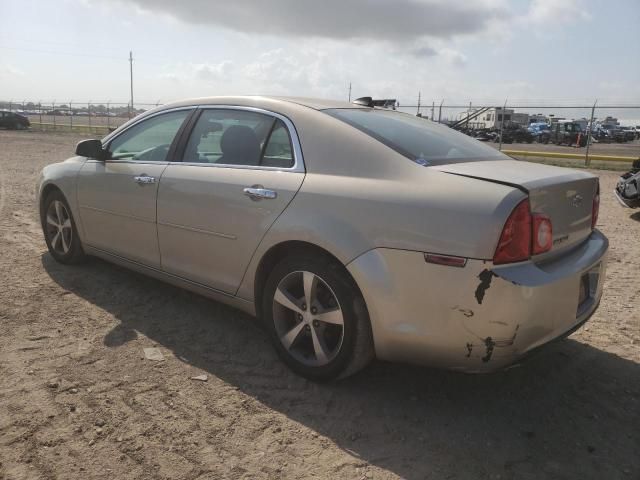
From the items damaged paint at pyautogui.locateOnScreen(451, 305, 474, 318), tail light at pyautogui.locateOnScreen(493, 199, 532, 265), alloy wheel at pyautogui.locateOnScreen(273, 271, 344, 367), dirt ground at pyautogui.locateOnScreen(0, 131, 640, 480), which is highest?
tail light at pyautogui.locateOnScreen(493, 199, 532, 265)

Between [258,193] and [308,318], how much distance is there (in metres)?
0.77

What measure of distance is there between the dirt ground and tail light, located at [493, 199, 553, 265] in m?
0.91

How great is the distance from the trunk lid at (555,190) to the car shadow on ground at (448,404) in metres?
0.62

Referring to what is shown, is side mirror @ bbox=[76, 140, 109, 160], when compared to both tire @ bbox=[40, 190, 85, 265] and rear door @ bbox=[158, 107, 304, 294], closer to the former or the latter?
tire @ bbox=[40, 190, 85, 265]

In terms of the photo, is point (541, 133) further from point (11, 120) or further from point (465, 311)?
point (465, 311)

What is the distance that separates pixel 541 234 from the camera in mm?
2414

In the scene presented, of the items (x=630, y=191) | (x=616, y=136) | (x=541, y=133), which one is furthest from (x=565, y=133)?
(x=630, y=191)

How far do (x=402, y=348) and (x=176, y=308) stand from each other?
81.4 inches

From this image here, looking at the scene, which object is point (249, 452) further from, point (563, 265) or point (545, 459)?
point (563, 265)

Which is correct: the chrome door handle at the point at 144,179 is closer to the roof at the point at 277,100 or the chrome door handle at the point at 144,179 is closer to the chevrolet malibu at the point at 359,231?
the chevrolet malibu at the point at 359,231

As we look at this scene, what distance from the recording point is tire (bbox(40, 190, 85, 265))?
184 inches

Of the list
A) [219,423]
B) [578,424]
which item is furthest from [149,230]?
[578,424]

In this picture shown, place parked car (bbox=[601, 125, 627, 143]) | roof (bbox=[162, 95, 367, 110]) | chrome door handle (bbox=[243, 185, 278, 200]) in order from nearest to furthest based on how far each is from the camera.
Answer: chrome door handle (bbox=[243, 185, 278, 200]) < roof (bbox=[162, 95, 367, 110]) < parked car (bbox=[601, 125, 627, 143])

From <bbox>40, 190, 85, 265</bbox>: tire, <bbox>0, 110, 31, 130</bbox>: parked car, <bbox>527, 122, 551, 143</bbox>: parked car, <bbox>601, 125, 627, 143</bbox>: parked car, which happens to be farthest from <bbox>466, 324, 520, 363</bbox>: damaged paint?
<bbox>601, 125, 627, 143</bbox>: parked car
